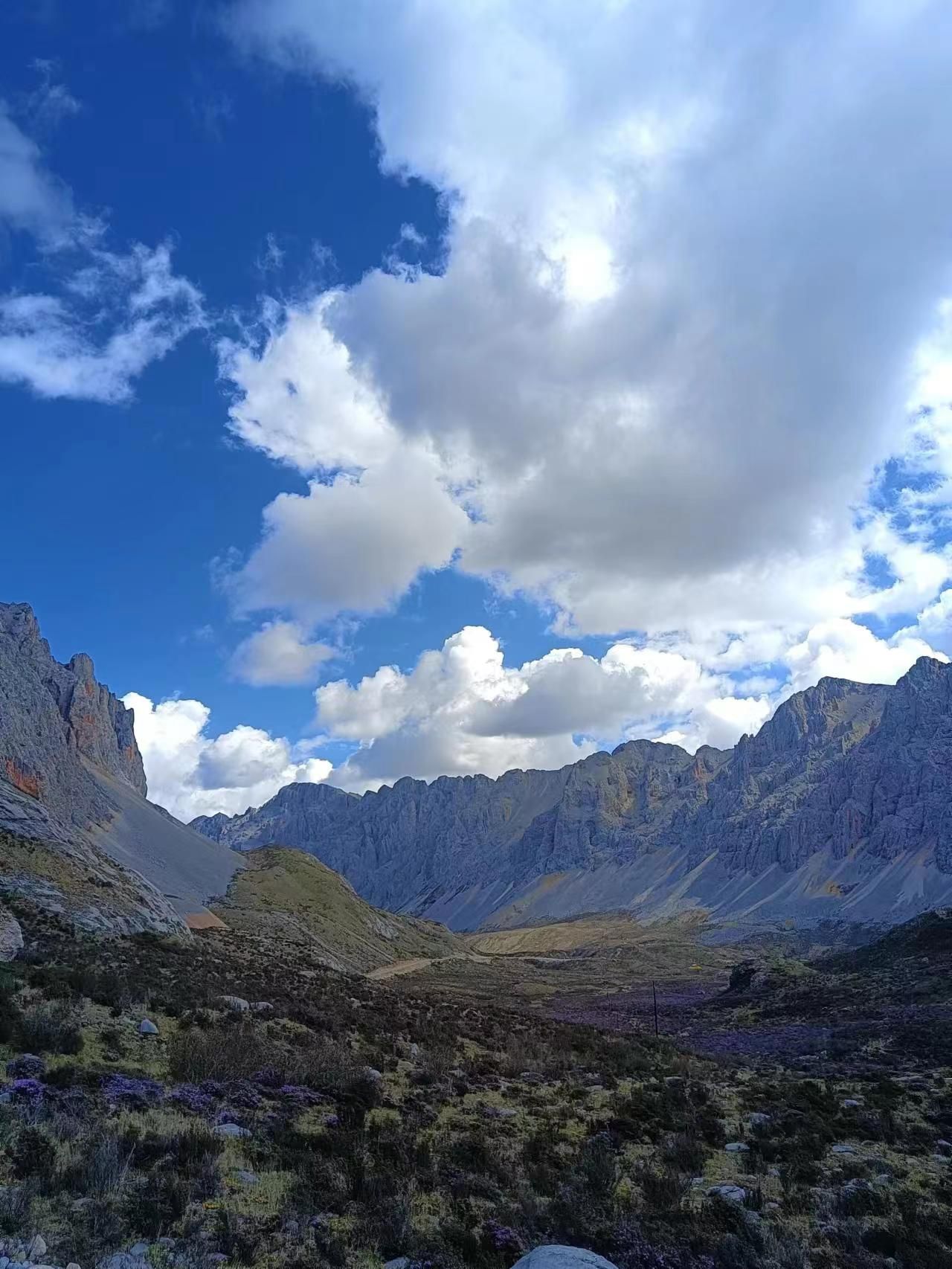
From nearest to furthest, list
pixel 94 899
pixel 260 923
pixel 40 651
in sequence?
pixel 94 899
pixel 260 923
pixel 40 651

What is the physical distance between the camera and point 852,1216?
13094 mm

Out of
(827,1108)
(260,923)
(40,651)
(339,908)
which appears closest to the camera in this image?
(827,1108)

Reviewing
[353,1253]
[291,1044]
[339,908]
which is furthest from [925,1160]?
[339,908]

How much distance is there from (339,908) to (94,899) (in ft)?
282

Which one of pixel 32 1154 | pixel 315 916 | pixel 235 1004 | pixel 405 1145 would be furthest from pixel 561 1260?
pixel 315 916

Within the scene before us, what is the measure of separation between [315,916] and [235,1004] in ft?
296

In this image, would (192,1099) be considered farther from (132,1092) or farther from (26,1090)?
(26,1090)

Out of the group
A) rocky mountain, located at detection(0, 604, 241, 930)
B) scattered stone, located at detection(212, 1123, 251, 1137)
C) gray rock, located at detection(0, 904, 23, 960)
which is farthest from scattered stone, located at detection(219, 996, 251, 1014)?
rocky mountain, located at detection(0, 604, 241, 930)

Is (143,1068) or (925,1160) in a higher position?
(143,1068)

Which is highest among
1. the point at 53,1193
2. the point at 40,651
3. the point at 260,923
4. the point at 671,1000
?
the point at 40,651

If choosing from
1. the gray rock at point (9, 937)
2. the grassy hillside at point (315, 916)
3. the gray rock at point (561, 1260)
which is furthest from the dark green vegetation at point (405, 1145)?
the grassy hillside at point (315, 916)

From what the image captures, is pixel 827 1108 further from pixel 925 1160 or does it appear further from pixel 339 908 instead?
pixel 339 908

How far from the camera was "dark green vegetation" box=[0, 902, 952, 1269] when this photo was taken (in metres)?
9.86

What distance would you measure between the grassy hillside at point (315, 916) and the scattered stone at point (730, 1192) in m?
66.0
